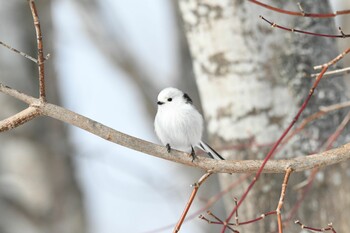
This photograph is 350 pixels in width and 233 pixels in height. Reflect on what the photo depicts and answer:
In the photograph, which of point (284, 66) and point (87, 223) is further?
point (87, 223)

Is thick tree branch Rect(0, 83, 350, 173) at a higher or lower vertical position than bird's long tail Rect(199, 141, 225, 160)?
lower

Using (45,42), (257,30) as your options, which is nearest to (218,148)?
(257,30)

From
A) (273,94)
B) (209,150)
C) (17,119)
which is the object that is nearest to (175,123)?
(209,150)

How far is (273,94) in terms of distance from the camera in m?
2.57

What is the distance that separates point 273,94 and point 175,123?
2.31ft

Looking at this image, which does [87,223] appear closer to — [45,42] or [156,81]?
[45,42]

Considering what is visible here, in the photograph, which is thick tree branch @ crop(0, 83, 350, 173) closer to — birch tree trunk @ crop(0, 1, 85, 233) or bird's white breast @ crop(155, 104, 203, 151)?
bird's white breast @ crop(155, 104, 203, 151)

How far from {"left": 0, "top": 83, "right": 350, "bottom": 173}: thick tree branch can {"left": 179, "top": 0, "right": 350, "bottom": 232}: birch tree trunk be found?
0.88m

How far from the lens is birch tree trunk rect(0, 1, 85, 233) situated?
4.41m

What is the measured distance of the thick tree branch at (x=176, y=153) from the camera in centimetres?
159

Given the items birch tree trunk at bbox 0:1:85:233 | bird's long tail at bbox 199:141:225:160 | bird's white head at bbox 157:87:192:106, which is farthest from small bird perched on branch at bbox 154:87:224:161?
birch tree trunk at bbox 0:1:85:233

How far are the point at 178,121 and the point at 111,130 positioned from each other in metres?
0.45

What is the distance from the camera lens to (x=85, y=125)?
1.60 meters

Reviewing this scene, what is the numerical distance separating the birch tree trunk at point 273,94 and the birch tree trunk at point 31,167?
214 centimetres
